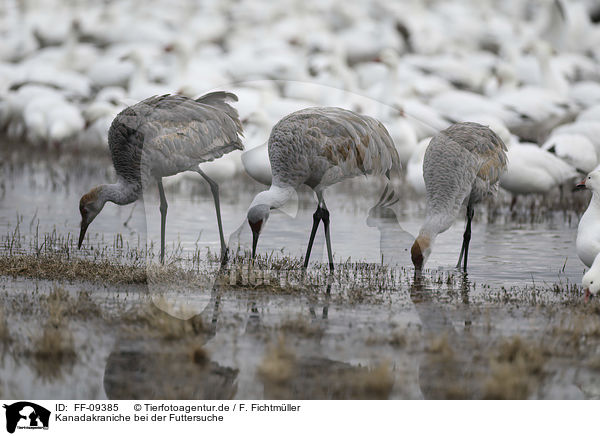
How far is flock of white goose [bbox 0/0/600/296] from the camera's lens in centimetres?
1399

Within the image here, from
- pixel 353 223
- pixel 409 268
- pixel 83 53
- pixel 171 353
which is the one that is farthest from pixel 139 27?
pixel 171 353

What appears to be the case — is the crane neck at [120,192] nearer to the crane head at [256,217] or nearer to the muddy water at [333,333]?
the muddy water at [333,333]

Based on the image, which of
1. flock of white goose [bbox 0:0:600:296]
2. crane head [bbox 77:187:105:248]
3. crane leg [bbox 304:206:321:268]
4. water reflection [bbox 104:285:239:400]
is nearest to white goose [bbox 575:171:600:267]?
flock of white goose [bbox 0:0:600:296]

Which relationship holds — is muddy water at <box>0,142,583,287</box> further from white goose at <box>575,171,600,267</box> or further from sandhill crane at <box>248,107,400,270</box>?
sandhill crane at <box>248,107,400,270</box>

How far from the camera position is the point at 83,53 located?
29.5 m

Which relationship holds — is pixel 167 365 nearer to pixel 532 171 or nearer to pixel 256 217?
pixel 256 217

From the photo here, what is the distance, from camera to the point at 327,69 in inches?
990

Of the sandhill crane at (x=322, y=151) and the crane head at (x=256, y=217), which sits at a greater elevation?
the sandhill crane at (x=322, y=151)

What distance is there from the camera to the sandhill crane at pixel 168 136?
30.8ft

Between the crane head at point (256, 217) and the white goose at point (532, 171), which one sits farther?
the white goose at point (532, 171)
